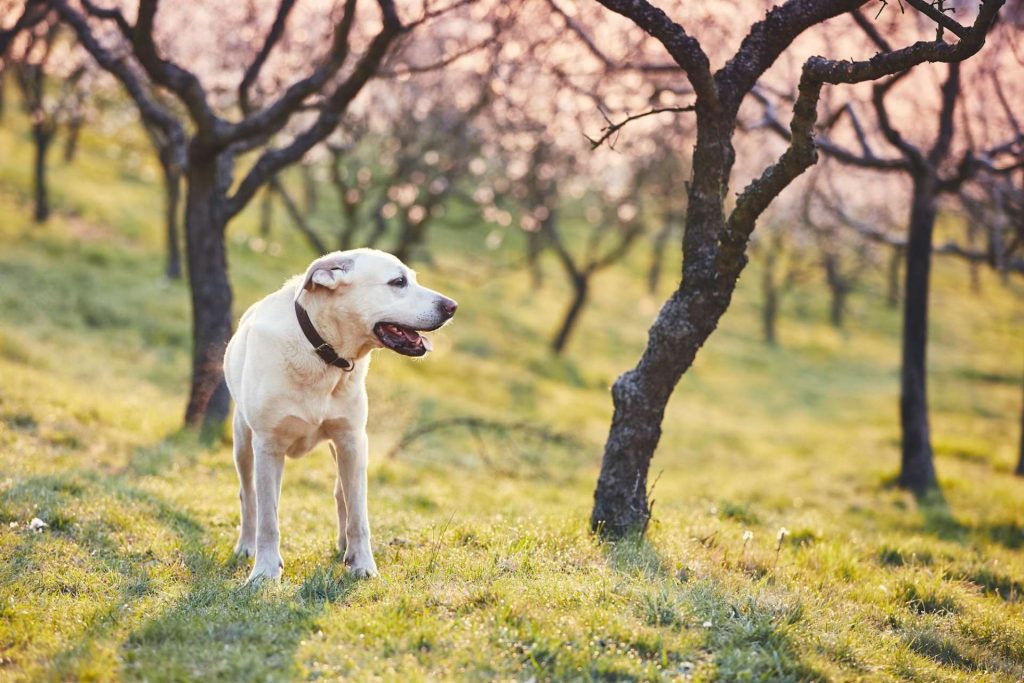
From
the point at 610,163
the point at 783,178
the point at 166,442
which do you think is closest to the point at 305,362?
the point at 783,178

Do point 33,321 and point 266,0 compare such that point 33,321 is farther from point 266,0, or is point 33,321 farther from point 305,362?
point 305,362

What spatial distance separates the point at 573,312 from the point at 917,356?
1287 centimetres

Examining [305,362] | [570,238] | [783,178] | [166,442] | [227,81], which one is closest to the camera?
[305,362]

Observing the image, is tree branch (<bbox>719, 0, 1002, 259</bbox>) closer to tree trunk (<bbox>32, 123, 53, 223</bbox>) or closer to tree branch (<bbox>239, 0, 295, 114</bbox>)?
tree branch (<bbox>239, 0, 295, 114</bbox>)

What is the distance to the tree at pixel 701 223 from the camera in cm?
592

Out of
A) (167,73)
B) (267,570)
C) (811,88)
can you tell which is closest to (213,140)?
(167,73)

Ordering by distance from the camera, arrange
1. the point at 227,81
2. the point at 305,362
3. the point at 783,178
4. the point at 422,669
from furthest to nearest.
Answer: the point at 227,81
the point at 783,178
the point at 305,362
the point at 422,669

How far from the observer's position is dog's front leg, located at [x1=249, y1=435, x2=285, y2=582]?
17.9 feet

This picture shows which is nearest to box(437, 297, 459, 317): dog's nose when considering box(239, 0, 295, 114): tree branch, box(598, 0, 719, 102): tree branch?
box(598, 0, 719, 102): tree branch

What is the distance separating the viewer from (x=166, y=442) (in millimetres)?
9633

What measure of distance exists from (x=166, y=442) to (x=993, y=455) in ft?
46.6

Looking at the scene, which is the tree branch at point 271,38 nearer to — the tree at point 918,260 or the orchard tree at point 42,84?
the tree at point 918,260

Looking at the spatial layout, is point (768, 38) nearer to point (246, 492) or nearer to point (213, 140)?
point (246, 492)

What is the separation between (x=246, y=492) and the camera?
605 centimetres
